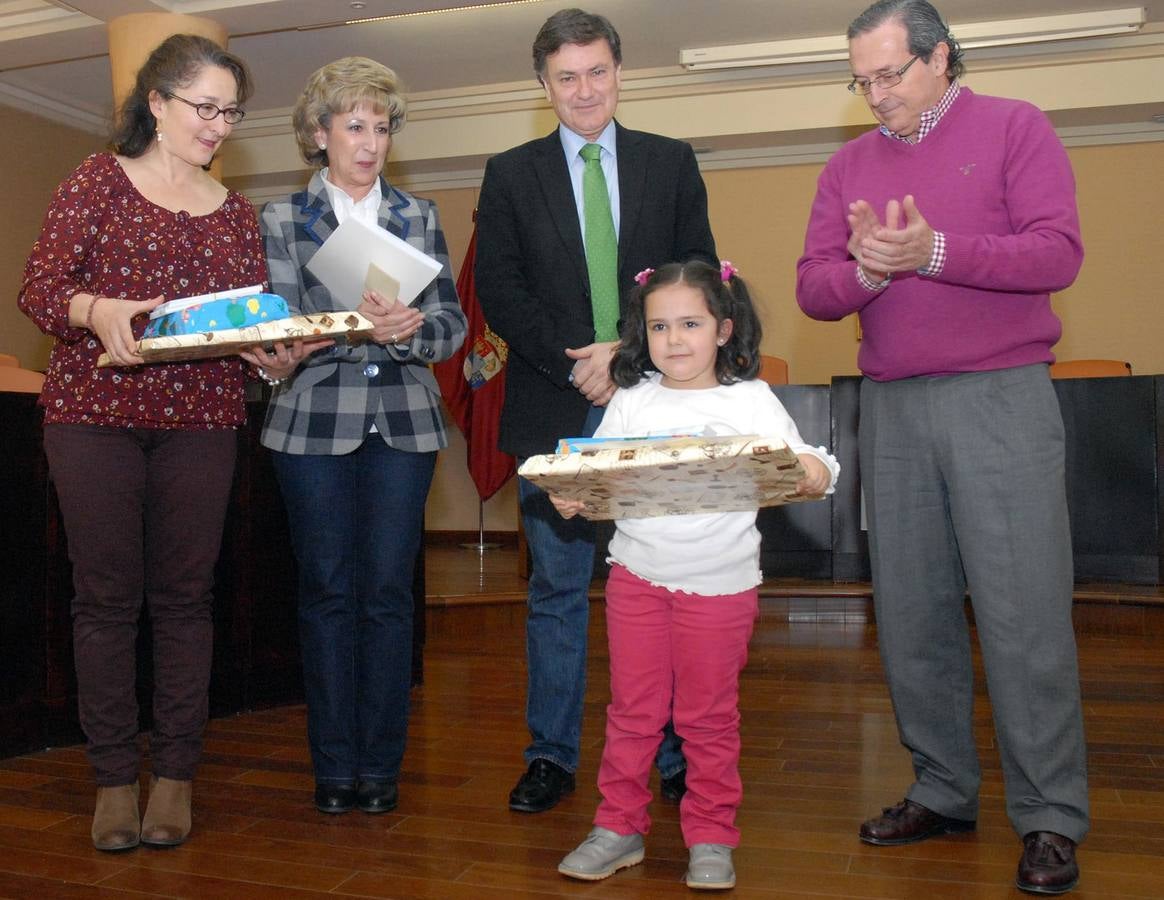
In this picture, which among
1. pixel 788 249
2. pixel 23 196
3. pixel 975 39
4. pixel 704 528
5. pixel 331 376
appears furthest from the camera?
pixel 788 249

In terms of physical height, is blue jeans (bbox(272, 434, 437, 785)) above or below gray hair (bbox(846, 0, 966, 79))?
below

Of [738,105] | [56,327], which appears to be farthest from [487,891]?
[738,105]

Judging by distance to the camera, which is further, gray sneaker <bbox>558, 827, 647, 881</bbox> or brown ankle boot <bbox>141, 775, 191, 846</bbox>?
brown ankle boot <bbox>141, 775, 191, 846</bbox>

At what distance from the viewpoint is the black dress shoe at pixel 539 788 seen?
255cm

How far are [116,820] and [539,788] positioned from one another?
87cm

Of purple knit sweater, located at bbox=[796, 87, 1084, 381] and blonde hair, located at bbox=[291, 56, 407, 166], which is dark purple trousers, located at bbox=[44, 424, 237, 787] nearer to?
blonde hair, located at bbox=[291, 56, 407, 166]

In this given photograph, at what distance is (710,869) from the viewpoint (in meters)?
2.07

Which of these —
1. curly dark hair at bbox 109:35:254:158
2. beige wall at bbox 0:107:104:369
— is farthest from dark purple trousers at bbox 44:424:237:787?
beige wall at bbox 0:107:104:369

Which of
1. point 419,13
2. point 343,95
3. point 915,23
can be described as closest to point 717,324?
point 915,23

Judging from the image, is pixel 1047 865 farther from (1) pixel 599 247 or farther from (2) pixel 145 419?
(2) pixel 145 419

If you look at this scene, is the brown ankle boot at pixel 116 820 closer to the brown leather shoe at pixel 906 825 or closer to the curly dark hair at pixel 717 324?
the curly dark hair at pixel 717 324

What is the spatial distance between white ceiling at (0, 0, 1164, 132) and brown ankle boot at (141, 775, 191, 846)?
4979 mm

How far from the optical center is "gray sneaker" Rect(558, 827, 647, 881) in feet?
6.98

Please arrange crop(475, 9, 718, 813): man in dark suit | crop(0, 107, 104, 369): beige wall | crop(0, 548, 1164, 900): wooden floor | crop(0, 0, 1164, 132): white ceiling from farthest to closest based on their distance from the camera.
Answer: crop(0, 107, 104, 369): beige wall < crop(0, 0, 1164, 132): white ceiling < crop(475, 9, 718, 813): man in dark suit < crop(0, 548, 1164, 900): wooden floor
